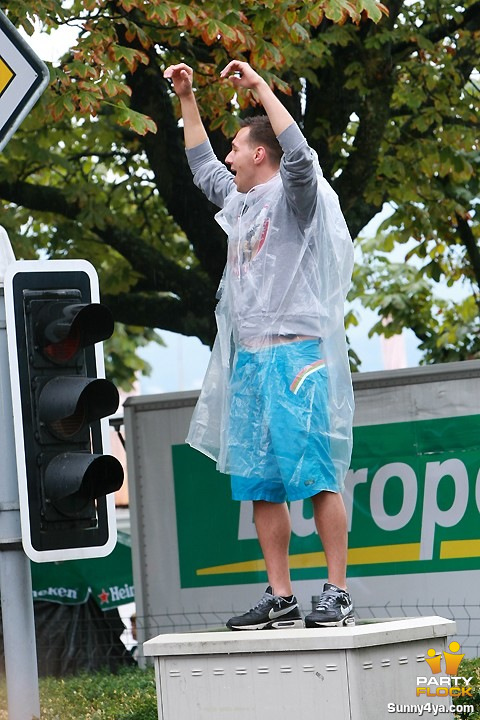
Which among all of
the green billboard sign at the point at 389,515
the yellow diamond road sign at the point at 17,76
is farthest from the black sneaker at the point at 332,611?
the green billboard sign at the point at 389,515

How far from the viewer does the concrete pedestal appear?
4.23m

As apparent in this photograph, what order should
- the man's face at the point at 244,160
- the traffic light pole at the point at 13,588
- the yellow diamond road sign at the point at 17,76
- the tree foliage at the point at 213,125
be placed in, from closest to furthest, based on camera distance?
1. the traffic light pole at the point at 13,588
2. the yellow diamond road sign at the point at 17,76
3. the man's face at the point at 244,160
4. the tree foliage at the point at 213,125

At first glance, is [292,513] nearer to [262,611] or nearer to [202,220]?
[202,220]

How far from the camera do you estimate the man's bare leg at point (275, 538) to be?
4.96 metres

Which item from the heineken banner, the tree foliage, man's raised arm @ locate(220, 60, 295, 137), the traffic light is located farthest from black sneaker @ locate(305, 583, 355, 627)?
the heineken banner

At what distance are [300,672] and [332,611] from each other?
0.41 meters

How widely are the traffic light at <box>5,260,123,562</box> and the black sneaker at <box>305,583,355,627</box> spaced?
1023 millimetres

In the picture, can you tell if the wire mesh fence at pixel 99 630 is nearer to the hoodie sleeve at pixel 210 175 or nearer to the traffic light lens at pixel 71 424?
the hoodie sleeve at pixel 210 175

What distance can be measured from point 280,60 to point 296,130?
4.38m

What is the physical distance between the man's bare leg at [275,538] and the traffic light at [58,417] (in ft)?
3.44

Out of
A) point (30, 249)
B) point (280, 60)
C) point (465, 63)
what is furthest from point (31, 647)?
point (465, 63)

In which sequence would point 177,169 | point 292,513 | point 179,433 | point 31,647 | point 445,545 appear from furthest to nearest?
point 177,169, point 179,433, point 292,513, point 445,545, point 31,647

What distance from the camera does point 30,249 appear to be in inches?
457

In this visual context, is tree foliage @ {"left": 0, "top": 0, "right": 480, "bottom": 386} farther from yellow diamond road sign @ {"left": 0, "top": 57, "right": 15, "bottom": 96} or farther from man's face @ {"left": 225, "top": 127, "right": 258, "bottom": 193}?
yellow diamond road sign @ {"left": 0, "top": 57, "right": 15, "bottom": 96}
